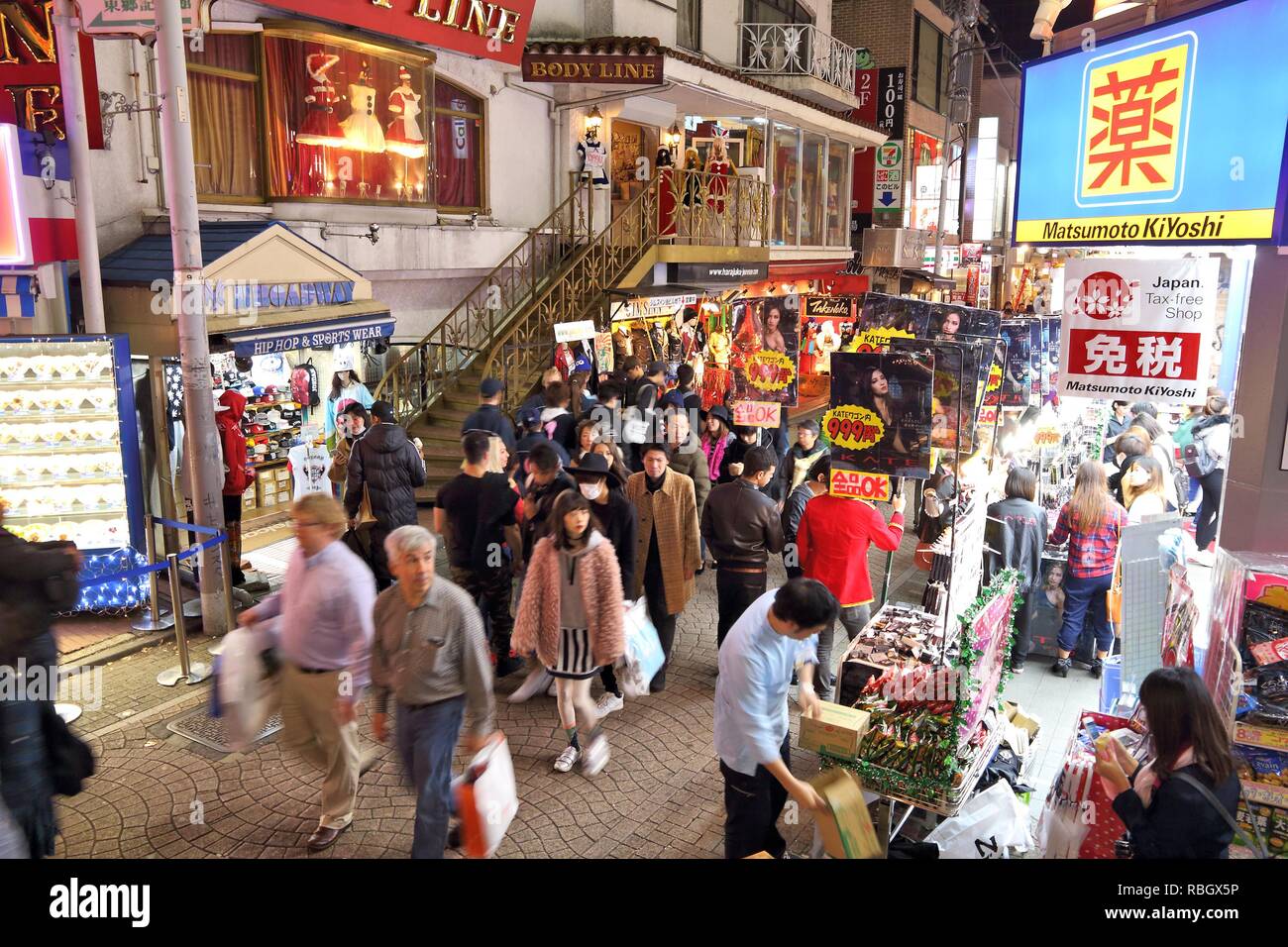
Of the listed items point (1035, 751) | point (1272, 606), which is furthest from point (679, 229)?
point (1272, 606)

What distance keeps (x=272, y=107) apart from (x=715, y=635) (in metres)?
8.56

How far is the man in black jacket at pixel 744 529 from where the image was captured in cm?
713

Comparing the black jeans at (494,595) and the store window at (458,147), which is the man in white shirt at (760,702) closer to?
the black jeans at (494,595)

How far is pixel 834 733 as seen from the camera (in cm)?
531

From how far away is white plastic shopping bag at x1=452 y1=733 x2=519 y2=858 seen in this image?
4.43 meters

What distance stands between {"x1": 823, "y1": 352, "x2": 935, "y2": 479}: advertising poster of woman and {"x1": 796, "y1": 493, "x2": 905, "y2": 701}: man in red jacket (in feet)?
1.69

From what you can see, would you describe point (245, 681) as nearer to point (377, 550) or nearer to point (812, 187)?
point (377, 550)

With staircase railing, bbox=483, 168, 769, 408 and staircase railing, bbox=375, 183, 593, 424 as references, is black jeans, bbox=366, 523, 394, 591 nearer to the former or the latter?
staircase railing, bbox=375, 183, 593, 424

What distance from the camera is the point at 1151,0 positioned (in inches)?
253

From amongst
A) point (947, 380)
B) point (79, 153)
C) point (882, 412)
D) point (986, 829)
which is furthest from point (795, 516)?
point (79, 153)

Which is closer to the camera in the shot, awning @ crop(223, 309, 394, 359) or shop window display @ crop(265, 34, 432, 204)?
awning @ crop(223, 309, 394, 359)

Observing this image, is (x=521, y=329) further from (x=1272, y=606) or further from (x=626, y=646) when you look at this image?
(x=1272, y=606)

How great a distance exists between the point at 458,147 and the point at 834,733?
12.5m

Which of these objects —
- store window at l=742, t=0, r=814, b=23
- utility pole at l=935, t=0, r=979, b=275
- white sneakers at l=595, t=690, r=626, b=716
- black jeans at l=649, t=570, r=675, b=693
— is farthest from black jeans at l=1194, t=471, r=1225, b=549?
utility pole at l=935, t=0, r=979, b=275
